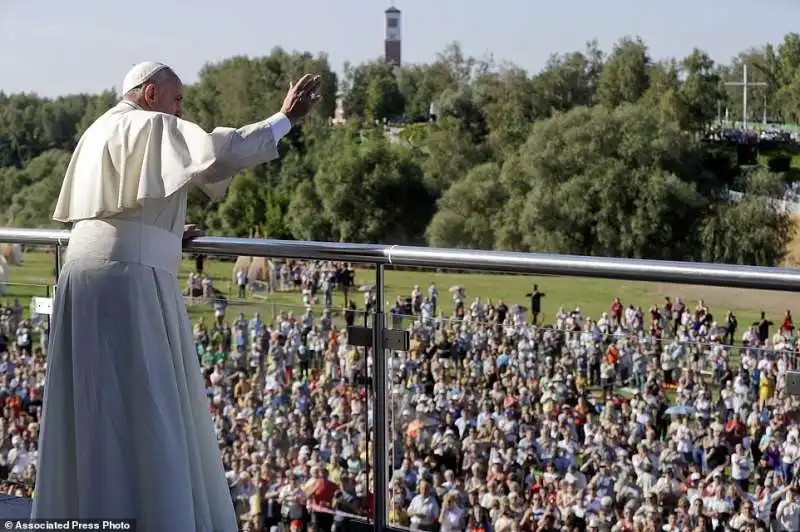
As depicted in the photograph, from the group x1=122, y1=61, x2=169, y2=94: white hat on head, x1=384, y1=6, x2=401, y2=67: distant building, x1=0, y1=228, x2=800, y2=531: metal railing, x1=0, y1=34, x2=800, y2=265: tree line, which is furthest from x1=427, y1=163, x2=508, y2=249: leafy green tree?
x1=122, y1=61, x2=169, y2=94: white hat on head

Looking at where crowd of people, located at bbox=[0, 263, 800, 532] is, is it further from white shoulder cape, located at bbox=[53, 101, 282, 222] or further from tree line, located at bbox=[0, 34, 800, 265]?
tree line, located at bbox=[0, 34, 800, 265]

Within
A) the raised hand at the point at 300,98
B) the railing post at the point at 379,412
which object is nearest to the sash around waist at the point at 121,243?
the raised hand at the point at 300,98

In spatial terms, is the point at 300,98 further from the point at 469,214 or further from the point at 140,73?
the point at 469,214

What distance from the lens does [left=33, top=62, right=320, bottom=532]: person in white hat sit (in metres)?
3.64

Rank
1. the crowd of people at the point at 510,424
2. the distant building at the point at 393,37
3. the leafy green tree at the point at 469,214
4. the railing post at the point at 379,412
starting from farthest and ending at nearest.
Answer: the distant building at the point at 393,37 → the leafy green tree at the point at 469,214 → the railing post at the point at 379,412 → the crowd of people at the point at 510,424

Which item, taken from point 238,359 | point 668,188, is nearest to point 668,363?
point 238,359

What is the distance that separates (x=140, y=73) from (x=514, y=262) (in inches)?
49.3

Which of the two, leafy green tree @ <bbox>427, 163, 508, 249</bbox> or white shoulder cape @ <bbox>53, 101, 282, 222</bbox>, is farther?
leafy green tree @ <bbox>427, 163, 508, 249</bbox>

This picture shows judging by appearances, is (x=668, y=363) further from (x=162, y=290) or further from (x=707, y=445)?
(x=162, y=290)

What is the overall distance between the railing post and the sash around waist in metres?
0.68

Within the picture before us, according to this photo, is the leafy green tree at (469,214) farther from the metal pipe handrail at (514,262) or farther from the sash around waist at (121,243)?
the sash around waist at (121,243)

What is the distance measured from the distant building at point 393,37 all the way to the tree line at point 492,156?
48.9 feet

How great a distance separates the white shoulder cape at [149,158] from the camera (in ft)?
11.4

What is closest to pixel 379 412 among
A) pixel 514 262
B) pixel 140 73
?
pixel 514 262
